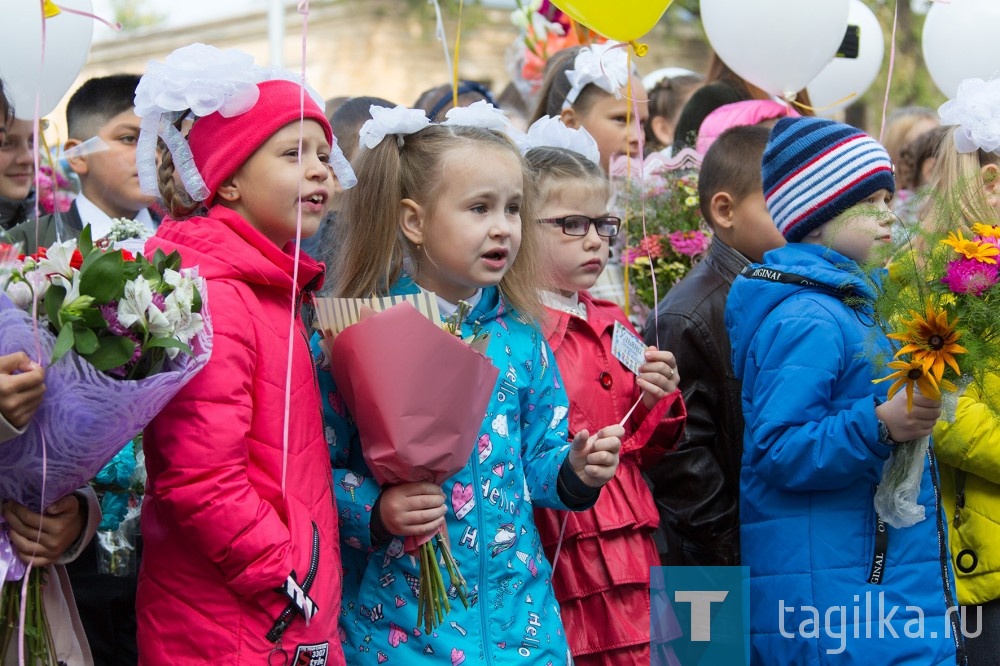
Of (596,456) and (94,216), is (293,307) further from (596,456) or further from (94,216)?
(94,216)

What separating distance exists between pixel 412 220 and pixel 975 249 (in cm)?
154

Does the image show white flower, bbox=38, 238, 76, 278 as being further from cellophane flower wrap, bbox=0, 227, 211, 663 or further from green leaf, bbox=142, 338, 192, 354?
green leaf, bbox=142, 338, 192, 354

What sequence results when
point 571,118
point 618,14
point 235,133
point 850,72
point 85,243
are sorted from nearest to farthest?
point 85,243
point 235,133
point 618,14
point 571,118
point 850,72

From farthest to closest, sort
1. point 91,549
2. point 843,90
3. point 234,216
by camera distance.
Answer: point 843,90
point 91,549
point 234,216

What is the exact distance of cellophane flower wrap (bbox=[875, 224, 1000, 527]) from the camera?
3.11 meters

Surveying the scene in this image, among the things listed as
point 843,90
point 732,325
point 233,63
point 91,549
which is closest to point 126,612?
point 91,549

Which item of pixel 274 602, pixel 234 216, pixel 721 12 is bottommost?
pixel 274 602

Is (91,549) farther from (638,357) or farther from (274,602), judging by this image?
(638,357)

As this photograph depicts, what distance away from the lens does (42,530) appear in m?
2.75

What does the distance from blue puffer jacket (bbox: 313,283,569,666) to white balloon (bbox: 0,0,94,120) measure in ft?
5.43

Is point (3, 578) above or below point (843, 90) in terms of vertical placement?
below

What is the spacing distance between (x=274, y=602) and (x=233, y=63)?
4.37 ft

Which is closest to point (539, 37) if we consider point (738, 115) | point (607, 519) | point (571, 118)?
point (571, 118)

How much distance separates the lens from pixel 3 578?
105 inches
